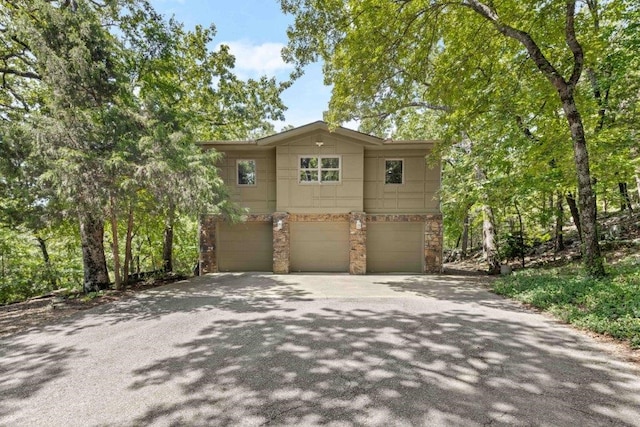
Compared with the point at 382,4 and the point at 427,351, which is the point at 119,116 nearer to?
the point at 382,4

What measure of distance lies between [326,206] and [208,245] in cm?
479

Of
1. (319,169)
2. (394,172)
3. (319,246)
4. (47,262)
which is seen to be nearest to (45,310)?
(319,246)

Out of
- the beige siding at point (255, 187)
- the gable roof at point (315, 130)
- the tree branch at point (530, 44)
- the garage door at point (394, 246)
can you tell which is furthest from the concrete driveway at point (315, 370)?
the gable roof at point (315, 130)

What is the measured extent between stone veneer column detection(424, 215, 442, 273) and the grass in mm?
3579

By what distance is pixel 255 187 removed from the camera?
1137 cm

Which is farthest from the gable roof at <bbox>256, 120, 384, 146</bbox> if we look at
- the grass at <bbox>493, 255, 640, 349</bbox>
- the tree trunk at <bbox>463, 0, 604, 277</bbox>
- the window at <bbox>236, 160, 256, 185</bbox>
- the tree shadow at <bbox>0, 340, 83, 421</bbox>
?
the tree shadow at <bbox>0, 340, 83, 421</bbox>

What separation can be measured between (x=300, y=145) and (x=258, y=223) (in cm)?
343

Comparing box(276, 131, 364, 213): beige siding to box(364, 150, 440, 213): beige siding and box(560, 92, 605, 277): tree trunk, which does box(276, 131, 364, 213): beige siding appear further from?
box(560, 92, 605, 277): tree trunk

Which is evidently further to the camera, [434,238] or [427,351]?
[434,238]

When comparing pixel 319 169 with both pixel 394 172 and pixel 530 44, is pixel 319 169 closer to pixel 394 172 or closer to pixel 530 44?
pixel 394 172

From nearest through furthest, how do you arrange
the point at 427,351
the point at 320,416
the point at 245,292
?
the point at 320,416
the point at 427,351
the point at 245,292

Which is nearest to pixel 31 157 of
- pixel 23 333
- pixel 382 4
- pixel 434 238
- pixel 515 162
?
pixel 23 333

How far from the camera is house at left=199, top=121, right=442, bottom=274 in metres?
10.8

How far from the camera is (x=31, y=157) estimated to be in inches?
244
